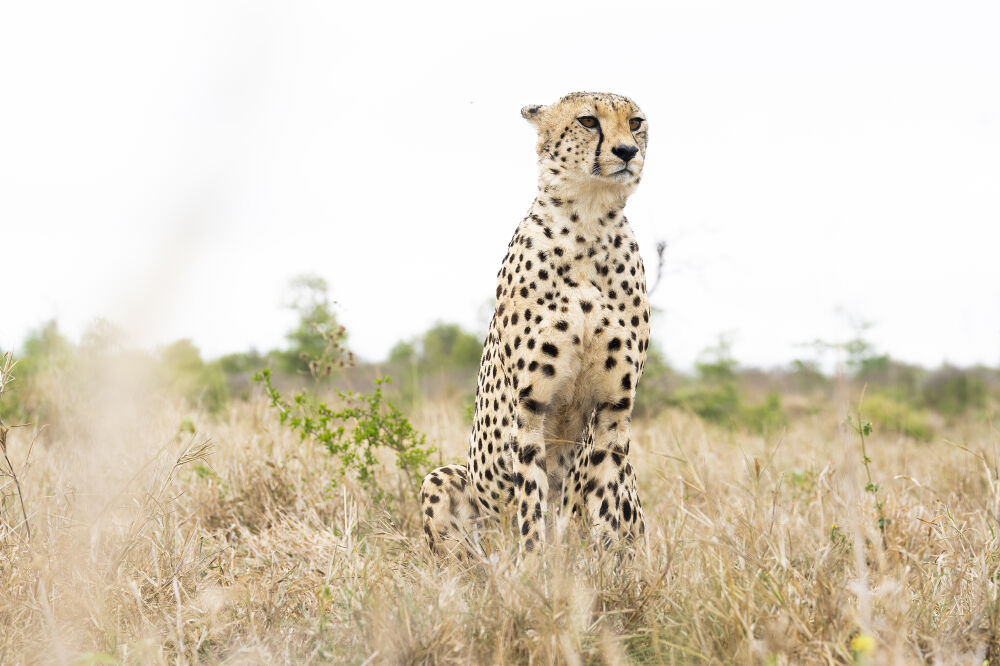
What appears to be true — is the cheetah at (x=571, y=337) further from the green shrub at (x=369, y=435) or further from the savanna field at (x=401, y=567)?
the green shrub at (x=369, y=435)

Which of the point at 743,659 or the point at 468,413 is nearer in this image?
the point at 743,659

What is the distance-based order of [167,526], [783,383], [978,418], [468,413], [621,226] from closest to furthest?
1. [167,526]
2. [621,226]
3. [468,413]
4. [978,418]
5. [783,383]

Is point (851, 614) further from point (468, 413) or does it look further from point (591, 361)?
point (468, 413)

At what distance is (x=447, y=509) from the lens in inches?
111

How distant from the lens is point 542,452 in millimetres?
2615

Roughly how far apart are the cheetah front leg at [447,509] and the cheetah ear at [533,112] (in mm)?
1214

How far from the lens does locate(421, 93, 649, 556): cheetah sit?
100 inches

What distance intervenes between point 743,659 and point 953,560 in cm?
123

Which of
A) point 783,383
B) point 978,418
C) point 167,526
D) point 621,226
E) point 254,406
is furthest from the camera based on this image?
point 783,383

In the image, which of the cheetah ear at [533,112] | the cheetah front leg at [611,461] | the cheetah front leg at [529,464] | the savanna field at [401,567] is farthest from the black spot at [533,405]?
the cheetah ear at [533,112]

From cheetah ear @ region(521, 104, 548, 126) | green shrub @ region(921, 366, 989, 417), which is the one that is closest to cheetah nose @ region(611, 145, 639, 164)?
cheetah ear @ region(521, 104, 548, 126)

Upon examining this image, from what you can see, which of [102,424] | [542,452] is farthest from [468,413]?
[102,424]

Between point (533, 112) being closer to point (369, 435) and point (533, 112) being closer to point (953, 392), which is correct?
point (369, 435)

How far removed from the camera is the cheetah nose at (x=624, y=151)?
2.49 m
